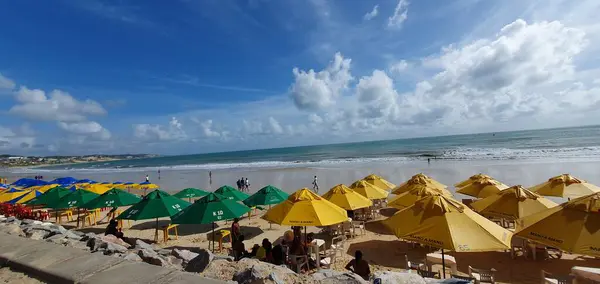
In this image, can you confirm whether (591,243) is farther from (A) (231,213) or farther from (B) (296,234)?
(A) (231,213)

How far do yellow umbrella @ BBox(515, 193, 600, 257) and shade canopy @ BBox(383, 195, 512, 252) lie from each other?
0.54 m

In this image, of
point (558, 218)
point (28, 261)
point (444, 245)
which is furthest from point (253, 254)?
point (558, 218)

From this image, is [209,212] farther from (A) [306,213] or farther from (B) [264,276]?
(B) [264,276]

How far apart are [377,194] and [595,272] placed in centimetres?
740

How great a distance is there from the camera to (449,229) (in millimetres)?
5844

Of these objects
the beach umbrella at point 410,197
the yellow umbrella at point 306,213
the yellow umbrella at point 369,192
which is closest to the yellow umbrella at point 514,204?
the beach umbrella at point 410,197

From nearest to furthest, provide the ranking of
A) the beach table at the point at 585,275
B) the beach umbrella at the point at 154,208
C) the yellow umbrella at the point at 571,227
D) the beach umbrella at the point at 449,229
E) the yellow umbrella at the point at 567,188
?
1. the yellow umbrella at the point at 571,227
2. the beach table at the point at 585,275
3. the beach umbrella at the point at 449,229
4. the beach umbrella at the point at 154,208
5. the yellow umbrella at the point at 567,188

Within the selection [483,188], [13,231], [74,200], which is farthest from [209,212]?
[483,188]

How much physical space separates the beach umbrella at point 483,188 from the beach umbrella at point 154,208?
37.0ft

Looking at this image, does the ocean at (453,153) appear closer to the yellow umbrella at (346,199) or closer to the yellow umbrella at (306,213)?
the yellow umbrella at (346,199)

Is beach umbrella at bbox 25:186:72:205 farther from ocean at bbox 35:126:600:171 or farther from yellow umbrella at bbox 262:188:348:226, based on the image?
ocean at bbox 35:126:600:171

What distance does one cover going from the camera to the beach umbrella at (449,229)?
5.66 meters

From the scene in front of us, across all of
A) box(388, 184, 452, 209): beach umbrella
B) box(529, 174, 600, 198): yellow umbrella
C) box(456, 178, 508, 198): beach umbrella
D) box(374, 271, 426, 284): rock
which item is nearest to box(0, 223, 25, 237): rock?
box(374, 271, 426, 284): rock

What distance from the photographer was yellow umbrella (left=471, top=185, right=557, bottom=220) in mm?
8141
